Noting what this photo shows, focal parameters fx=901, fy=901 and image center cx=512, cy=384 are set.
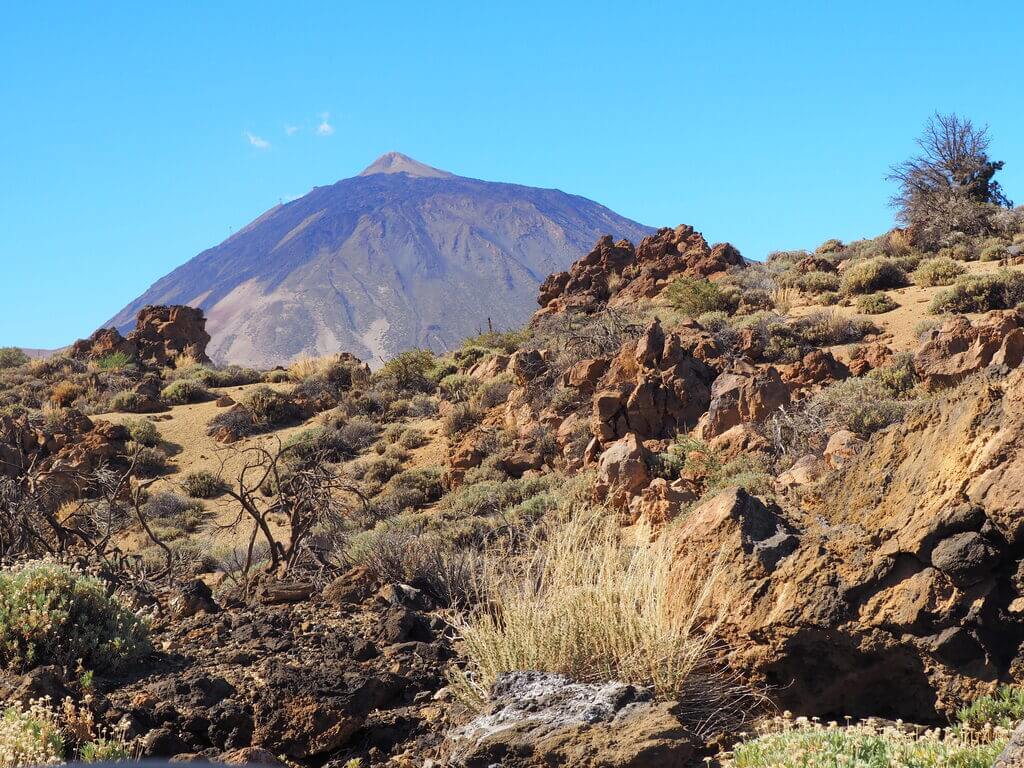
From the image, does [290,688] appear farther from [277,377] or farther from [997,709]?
[277,377]

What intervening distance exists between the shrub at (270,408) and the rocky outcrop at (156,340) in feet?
23.6

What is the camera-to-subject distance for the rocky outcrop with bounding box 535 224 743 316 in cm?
Result: 2477

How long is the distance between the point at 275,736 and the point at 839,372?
1008 cm

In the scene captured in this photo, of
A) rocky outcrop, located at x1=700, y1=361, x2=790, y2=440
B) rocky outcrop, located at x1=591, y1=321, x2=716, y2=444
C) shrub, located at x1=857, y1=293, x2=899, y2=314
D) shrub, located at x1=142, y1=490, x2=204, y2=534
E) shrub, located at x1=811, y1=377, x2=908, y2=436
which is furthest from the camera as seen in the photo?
shrub, located at x1=857, y1=293, x2=899, y2=314

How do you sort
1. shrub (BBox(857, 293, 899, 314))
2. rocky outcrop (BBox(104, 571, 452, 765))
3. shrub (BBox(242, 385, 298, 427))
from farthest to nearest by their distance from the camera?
shrub (BBox(242, 385, 298, 427))
shrub (BBox(857, 293, 899, 314))
rocky outcrop (BBox(104, 571, 452, 765))

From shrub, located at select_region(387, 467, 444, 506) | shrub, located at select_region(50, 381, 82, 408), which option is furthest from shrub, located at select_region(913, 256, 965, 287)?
shrub, located at select_region(50, 381, 82, 408)

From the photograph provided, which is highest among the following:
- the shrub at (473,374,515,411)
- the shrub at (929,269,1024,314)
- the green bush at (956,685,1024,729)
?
the shrub at (929,269,1024,314)

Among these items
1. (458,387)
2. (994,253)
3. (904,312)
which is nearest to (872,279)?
(904,312)

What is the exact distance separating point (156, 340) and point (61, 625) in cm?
2460

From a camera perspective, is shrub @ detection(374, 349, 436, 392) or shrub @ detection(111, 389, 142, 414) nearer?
shrub @ detection(374, 349, 436, 392)

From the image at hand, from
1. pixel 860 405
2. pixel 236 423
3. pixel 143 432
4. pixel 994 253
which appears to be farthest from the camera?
pixel 994 253

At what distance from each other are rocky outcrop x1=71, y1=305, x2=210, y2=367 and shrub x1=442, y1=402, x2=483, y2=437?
513 inches

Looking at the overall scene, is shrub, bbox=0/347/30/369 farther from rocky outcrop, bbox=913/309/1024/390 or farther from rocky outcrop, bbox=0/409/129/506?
rocky outcrop, bbox=913/309/1024/390

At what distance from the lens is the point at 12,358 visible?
27.2 meters
